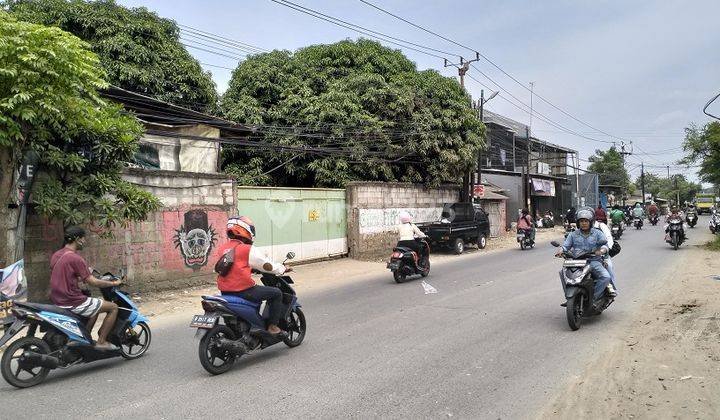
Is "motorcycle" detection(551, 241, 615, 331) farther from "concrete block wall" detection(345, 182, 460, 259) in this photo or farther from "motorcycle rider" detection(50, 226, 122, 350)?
"concrete block wall" detection(345, 182, 460, 259)

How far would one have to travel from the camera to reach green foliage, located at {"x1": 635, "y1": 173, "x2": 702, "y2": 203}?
9731cm

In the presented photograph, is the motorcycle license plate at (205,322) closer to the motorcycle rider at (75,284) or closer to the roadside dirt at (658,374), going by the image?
the motorcycle rider at (75,284)

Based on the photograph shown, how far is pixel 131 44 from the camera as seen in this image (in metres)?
18.0

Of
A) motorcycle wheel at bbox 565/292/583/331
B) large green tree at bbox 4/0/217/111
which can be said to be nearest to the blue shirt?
motorcycle wheel at bbox 565/292/583/331

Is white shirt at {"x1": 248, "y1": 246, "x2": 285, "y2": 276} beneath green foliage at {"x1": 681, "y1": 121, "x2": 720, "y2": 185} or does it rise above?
beneath

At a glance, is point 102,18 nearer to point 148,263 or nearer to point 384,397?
point 148,263

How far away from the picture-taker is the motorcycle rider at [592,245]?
7.54 meters

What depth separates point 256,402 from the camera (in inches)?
179

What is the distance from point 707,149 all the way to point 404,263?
1839cm

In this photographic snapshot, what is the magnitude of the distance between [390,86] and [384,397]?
17.3 metres

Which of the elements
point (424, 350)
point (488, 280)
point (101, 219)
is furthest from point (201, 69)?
point (424, 350)

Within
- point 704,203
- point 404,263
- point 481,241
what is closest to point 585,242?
point 404,263

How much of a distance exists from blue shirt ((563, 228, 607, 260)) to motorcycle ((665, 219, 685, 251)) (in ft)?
42.9

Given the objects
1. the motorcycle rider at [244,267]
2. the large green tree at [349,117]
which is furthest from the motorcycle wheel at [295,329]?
the large green tree at [349,117]
